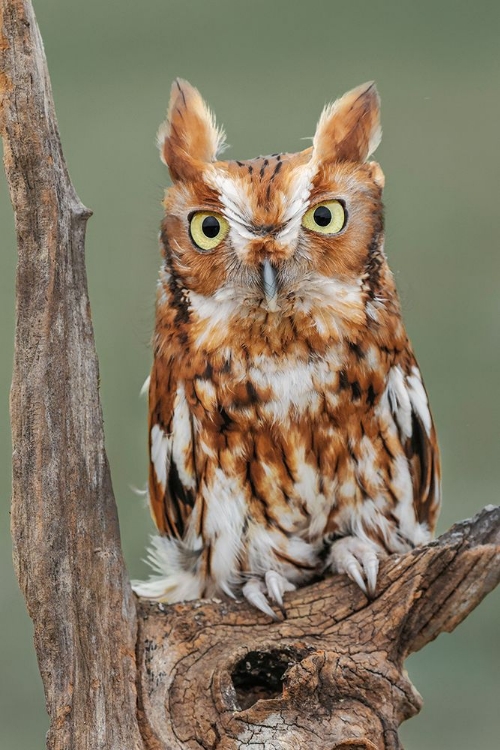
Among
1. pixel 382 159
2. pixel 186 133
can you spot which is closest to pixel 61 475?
pixel 186 133

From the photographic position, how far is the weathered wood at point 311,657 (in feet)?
4.17

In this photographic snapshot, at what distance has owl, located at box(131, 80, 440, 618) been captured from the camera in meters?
1.34

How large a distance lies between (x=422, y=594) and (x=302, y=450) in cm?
30

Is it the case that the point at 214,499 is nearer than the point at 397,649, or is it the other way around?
the point at 397,649

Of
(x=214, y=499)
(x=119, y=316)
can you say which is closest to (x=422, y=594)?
(x=214, y=499)

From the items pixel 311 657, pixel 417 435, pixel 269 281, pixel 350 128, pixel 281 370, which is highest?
pixel 350 128

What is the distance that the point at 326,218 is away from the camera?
1.34 metres

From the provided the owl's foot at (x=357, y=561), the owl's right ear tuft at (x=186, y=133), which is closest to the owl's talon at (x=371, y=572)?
the owl's foot at (x=357, y=561)

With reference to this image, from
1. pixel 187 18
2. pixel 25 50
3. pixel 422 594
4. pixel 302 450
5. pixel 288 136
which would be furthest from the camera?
pixel 187 18

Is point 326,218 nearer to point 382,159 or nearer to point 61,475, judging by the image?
point 61,475

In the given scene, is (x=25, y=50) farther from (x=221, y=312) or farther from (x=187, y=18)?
(x=187, y=18)

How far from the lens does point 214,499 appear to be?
1496mm

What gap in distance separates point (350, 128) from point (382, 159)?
1160 millimetres

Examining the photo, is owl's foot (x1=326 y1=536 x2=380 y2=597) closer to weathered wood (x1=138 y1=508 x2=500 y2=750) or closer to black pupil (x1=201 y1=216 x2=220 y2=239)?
weathered wood (x1=138 y1=508 x2=500 y2=750)
